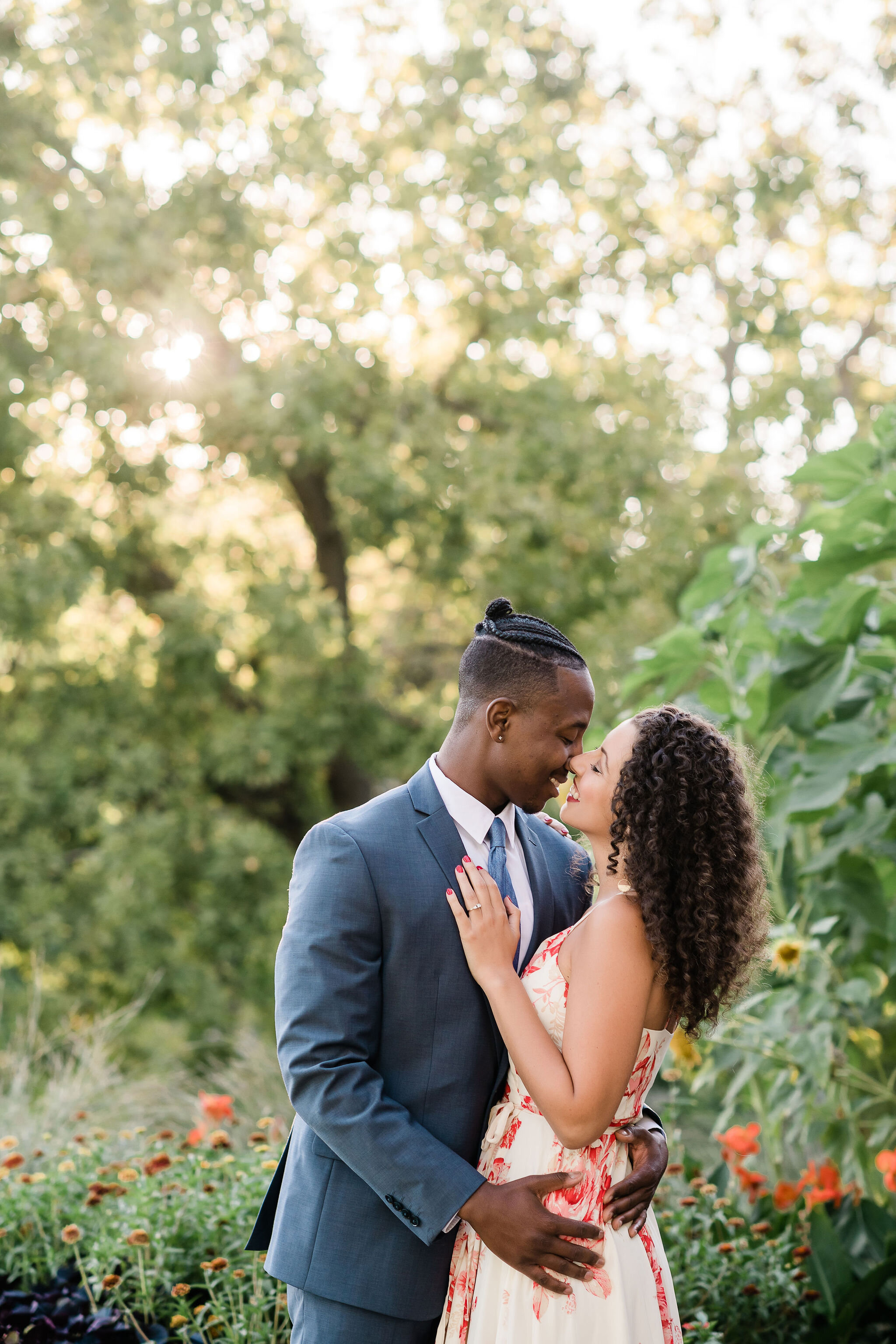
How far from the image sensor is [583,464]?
7934mm

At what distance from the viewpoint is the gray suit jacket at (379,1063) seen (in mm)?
1816

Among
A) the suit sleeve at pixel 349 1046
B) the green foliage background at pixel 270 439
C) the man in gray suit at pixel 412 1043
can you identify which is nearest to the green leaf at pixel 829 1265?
the man in gray suit at pixel 412 1043

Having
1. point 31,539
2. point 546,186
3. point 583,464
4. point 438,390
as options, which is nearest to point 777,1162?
point 583,464

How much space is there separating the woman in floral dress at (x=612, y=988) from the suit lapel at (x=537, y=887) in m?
0.15

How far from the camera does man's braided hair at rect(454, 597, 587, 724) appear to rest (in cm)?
208

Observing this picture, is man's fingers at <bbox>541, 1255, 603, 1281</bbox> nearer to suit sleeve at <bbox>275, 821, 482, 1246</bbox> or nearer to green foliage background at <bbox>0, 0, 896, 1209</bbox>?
suit sleeve at <bbox>275, 821, 482, 1246</bbox>

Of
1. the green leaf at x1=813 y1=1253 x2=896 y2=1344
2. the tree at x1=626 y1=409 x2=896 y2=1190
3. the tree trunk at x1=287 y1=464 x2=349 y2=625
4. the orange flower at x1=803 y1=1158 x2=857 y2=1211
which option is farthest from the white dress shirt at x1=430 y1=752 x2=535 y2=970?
the tree trunk at x1=287 y1=464 x2=349 y2=625

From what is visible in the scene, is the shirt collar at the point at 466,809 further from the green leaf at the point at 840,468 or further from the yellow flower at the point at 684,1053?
the yellow flower at the point at 684,1053

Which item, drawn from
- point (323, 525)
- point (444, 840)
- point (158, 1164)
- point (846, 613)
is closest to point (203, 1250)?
point (158, 1164)

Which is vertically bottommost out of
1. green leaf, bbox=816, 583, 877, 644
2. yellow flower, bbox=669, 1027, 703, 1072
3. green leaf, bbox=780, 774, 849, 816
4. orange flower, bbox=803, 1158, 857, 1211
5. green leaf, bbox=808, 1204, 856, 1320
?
orange flower, bbox=803, 1158, 857, 1211

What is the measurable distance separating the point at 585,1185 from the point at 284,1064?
0.52 meters

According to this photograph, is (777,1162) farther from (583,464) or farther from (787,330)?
(787,330)

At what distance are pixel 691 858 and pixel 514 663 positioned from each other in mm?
448

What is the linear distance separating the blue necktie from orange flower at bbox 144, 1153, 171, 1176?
1328 mm
